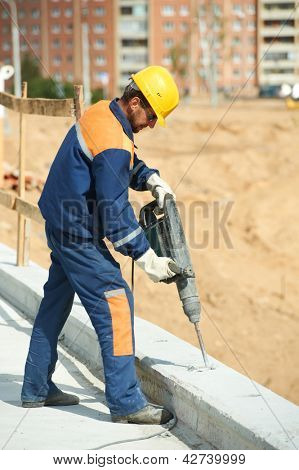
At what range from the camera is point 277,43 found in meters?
108

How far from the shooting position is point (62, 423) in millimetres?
4766

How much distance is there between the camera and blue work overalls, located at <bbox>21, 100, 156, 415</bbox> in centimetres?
438

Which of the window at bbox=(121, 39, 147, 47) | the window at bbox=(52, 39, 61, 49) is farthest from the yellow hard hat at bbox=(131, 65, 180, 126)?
the window at bbox=(121, 39, 147, 47)

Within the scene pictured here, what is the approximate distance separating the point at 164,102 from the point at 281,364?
9.10 m

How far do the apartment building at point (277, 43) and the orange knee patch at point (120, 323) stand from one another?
99555mm

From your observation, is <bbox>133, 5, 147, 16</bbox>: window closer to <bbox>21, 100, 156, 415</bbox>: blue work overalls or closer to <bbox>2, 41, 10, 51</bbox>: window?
<bbox>2, 41, 10, 51</bbox>: window

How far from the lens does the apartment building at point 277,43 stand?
10350cm

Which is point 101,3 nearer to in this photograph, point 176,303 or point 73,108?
point 176,303

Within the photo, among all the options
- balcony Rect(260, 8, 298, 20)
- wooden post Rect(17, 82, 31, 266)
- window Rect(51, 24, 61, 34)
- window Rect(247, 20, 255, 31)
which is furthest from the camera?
balcony Rect(260, 8, 298, 20)

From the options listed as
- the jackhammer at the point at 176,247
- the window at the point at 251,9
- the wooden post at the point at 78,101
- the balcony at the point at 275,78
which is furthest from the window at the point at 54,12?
the jackhammer at the point at 176,247

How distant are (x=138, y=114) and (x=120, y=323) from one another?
1.04 meters

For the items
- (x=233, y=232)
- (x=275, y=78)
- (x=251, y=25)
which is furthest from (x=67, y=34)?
(x=233, y=232)

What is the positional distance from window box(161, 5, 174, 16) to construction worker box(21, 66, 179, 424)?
10304 centimetres
